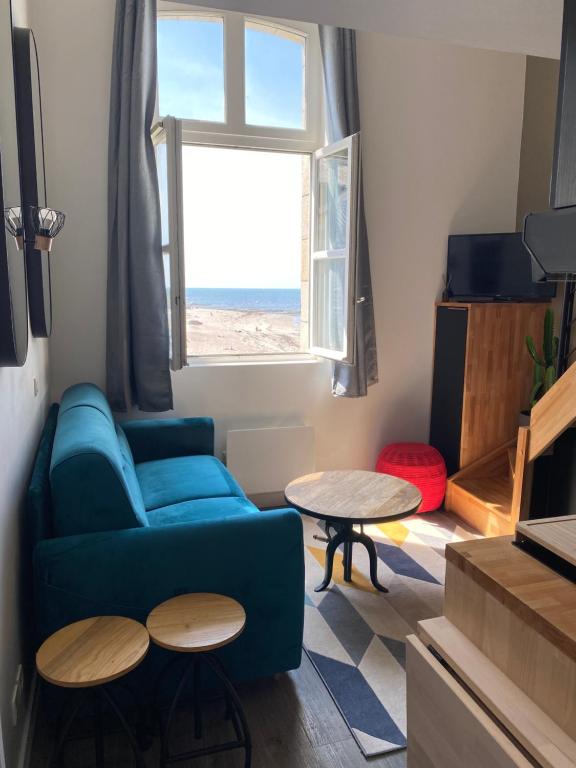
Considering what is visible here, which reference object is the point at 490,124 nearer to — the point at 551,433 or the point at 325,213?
the point at 325,213

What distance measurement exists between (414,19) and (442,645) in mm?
1234

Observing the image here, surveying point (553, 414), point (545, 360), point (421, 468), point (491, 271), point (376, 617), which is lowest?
point (376, 617)

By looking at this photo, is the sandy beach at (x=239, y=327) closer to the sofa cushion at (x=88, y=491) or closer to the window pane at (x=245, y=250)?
the window pane at (x=245, y=250)

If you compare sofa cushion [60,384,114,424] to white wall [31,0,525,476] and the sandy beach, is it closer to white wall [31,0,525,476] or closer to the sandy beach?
white wall [31,0,525,476]

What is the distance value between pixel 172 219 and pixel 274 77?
4.07ft

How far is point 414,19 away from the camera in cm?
127

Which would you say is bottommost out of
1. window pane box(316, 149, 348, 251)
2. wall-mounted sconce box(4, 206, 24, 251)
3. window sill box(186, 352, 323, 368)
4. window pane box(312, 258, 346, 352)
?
window sill box(186, 352, 323, 368)

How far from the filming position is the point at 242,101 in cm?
350

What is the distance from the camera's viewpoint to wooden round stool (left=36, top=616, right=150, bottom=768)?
151 centimetres

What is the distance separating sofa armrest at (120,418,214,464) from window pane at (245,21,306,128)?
184cm

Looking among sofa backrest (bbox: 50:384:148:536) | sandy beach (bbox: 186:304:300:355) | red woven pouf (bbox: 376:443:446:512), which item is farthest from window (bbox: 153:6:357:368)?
sandy beach (bbox: 186:304:300:355)

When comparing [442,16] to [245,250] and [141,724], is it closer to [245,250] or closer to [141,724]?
[141,724]

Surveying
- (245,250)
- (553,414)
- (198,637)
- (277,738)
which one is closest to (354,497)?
(553,414)

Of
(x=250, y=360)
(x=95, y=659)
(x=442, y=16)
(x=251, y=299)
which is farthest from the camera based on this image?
(x=251, y=299)
